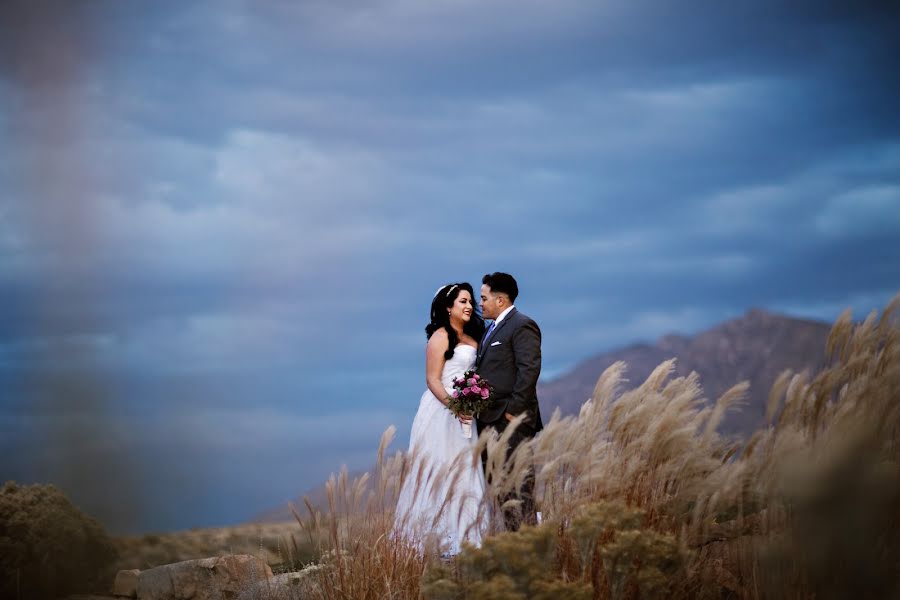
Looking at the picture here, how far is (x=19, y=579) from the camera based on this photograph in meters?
10.2

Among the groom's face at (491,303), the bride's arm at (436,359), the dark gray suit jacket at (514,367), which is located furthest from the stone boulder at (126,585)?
the groom's face at (491,303)

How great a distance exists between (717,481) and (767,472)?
0.32 meters

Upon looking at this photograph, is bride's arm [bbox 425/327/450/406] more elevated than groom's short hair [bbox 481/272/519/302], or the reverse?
groom's short hair [bbox 481/272/519/302]

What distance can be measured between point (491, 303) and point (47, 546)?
6.56 m

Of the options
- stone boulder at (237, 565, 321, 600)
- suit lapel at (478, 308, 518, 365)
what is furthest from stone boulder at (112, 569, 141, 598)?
suit lapel at (478, 308, 518, 365)

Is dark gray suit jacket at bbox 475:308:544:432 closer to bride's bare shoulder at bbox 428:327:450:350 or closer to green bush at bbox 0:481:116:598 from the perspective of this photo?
bride's bare shoulder at bbox 428:327:450:350

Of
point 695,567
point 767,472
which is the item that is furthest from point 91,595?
point 767,472

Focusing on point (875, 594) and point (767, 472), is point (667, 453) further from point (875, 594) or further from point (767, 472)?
point (875, 594)

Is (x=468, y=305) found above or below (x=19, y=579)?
above

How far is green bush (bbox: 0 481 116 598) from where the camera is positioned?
1029 centimetres

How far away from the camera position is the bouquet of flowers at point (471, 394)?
7789 mm

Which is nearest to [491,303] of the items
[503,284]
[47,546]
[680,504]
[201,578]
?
[503,284]

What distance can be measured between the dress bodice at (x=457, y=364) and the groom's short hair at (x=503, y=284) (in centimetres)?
67

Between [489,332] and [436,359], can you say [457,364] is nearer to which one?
[436,359]
